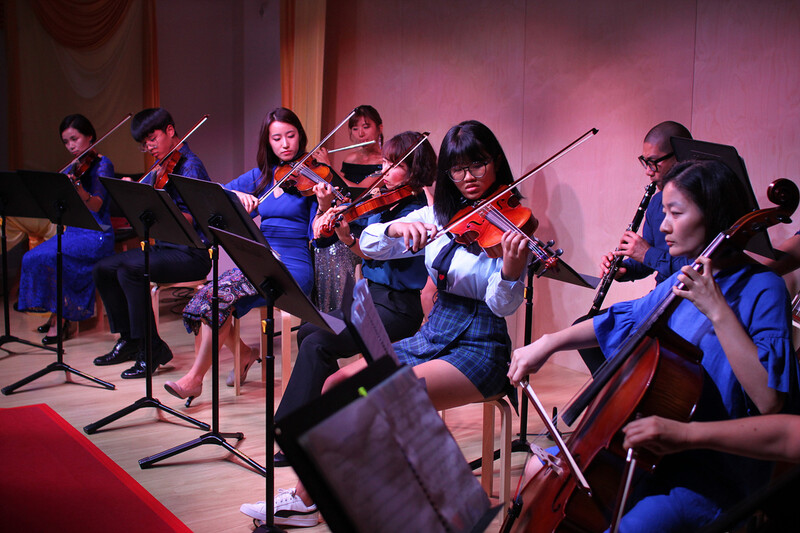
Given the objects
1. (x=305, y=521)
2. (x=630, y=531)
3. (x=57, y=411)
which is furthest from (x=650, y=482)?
(x=57, y=411)

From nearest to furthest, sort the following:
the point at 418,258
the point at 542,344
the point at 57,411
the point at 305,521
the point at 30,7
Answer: the point at 542,344 < the point at 305,521 < the point at 418,258 < the point at 57,411 < the point at 30,7

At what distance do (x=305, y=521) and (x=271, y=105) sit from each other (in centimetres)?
468

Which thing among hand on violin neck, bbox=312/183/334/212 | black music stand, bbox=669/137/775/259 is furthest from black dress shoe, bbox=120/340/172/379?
black music stand, bbox=669/137/775/259

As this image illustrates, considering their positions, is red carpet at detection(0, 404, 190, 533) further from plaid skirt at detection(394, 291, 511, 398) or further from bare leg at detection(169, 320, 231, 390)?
plaid skirt at detection(394, 291, 511, 398)

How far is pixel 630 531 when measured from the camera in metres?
1.17

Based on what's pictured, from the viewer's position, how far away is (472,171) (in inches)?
77.2

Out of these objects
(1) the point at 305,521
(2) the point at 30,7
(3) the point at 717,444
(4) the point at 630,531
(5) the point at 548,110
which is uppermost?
(2) the point at 30,7

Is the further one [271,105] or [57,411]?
[271,105]

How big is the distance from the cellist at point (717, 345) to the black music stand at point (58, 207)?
2.45 m

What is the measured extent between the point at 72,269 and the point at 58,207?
102 centimetres

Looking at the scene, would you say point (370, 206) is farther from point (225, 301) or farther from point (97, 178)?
point (97, 178)

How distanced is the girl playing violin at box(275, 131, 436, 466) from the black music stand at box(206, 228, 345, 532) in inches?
14.8

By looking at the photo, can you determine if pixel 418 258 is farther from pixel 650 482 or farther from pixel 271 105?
pixel 271 105

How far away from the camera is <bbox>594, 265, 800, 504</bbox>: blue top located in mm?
1185
